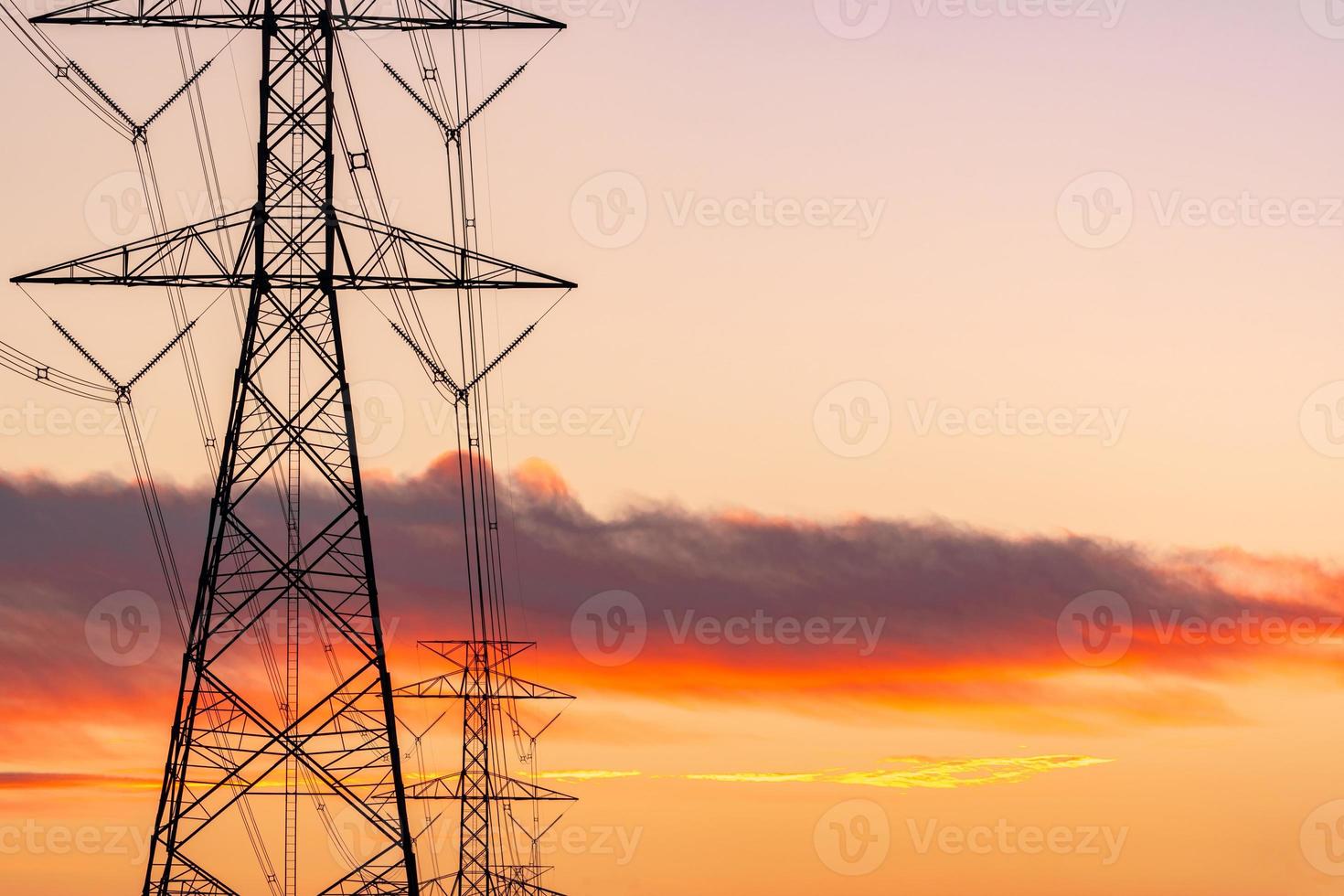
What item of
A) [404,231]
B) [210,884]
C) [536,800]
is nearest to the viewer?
[210,884]

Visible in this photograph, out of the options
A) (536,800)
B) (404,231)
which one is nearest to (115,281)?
(404,231)

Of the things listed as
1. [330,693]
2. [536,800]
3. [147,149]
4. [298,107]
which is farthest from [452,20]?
[536,800]

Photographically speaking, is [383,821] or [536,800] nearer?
[383,821]

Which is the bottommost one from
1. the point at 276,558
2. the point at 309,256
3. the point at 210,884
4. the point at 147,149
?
the point at 210,884

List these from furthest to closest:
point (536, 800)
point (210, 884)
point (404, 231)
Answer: point (536, 800), point (404, 231), point (210, 884)

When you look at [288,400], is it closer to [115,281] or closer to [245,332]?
[245,332]

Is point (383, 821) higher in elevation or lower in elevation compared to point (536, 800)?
lower

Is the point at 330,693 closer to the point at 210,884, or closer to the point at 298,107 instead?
the point at 210,884

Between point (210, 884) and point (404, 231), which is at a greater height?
point (404, 231)

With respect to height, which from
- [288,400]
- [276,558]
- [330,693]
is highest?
[288,400]
